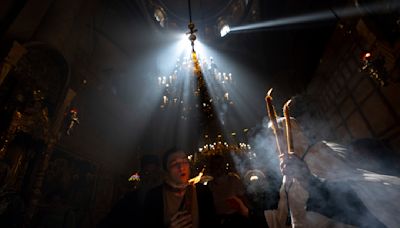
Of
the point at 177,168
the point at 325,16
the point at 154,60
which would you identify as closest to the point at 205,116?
the point at 325,16

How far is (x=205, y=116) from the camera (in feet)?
27.1

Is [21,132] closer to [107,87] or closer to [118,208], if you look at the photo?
[118,208]

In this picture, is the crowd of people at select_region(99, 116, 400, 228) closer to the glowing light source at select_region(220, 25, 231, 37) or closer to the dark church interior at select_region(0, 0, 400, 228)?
the dark church interior at select_region(0, 0, 400, 228)

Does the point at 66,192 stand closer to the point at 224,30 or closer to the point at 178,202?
the point at 178,202

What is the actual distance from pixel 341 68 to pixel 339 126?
1.71m

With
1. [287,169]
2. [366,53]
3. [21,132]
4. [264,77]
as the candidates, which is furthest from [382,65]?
[264,77]

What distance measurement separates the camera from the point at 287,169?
1.74 meters

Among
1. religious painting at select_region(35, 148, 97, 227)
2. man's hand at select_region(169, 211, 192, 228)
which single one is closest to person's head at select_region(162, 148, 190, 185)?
man's hand at select_region(169, 211, 192, 228)

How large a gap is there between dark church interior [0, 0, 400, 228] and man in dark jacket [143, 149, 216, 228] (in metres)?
0.06

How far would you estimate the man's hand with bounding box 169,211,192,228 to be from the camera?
2287mm

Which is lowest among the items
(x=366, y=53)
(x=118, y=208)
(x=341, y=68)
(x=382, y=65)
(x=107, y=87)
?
(x=118, y=208)

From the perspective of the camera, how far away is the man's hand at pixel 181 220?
2287 millimetres

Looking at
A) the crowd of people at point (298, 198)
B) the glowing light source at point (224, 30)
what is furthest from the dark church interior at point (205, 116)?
the glowing light source at point (224, 30)

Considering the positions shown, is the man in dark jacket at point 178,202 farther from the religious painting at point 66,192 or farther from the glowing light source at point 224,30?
the glowing light source at point 224,30
